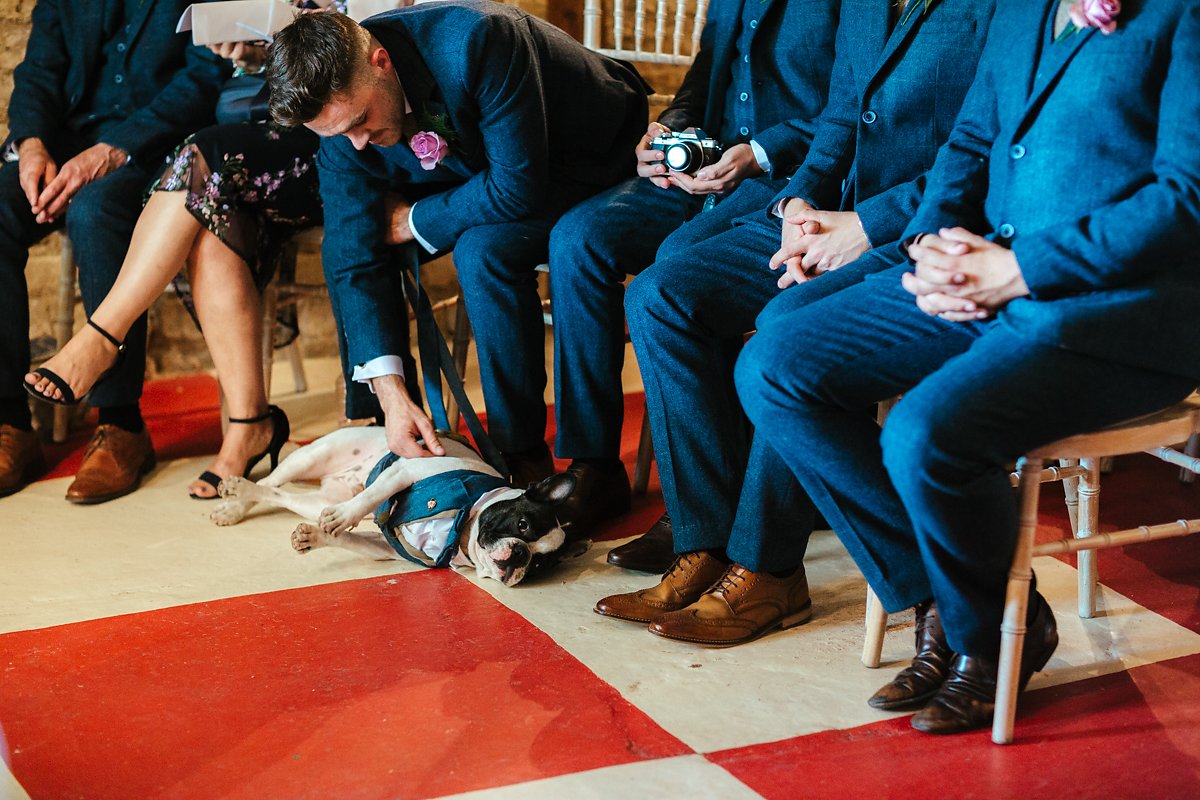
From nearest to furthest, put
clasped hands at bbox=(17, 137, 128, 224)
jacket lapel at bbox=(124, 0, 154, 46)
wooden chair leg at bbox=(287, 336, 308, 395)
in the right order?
1. clasped hands at bbox=(17, 137, 128, 224)
2. jacket lapel at bbox=(124, 0, 154, 46)
3. wooden chair leg at bbox=(287, 336, 308, 395)

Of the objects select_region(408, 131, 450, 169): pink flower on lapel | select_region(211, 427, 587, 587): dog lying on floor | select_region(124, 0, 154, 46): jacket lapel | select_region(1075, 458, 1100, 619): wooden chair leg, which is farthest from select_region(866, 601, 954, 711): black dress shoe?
select_region(124, 0, 154, 46): jacket lapel

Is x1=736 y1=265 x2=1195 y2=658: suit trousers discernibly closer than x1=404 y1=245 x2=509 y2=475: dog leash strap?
Yes

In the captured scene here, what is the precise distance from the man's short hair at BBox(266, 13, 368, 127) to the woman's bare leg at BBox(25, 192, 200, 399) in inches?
25.5

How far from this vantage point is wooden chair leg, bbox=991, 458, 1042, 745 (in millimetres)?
1544

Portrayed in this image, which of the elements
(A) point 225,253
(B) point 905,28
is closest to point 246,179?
(A) point 225,253

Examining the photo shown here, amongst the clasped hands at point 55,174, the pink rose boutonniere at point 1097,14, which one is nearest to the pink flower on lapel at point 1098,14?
the pink rose boutonniere at point 1097,14

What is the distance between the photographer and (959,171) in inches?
67.5

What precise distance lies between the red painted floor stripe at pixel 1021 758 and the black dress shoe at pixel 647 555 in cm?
69

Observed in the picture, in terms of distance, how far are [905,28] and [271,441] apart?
181 cm

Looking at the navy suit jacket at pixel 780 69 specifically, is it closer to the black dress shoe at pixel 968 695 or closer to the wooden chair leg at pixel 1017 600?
the wooden chair leg at pixel 1017 600

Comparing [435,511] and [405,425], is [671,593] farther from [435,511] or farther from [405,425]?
[405,425]

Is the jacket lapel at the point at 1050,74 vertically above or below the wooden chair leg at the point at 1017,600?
above

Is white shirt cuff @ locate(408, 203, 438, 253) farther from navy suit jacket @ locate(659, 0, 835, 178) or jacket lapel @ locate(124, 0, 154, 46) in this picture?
jacket lapel @ locate(124, 0, 154, 46)

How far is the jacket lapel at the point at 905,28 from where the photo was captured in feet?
6.16
